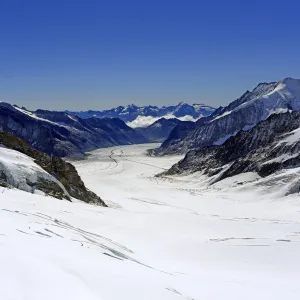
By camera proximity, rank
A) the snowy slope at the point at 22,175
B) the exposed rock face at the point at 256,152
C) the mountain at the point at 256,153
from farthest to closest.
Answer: the exposed rock face at the point at 256,152 < the mountain at the point at 256,153 < the snowy slope at the point at 22,175

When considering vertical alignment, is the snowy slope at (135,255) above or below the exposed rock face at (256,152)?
below

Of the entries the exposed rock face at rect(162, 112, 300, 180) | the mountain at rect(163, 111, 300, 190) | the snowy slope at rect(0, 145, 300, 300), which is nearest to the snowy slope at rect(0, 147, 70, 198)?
the snowy slope at rect(0, 145, 300, 300)

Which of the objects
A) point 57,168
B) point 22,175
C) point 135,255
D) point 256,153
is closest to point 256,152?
point 256,153

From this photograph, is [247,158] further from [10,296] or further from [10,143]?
[10,296]

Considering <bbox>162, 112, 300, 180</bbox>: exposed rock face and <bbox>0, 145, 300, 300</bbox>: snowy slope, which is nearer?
<bbox>0, 145, 300, 300</bbox>: snowy slope

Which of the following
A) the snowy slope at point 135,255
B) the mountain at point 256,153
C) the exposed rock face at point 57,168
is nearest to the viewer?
the snowy slope at point 135,255

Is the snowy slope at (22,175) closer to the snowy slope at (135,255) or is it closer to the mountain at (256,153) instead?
the snowy slope at (135,255)

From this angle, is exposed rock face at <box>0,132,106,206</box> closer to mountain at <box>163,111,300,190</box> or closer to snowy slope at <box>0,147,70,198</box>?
snowy slope at <box>0,147,70,198</box>

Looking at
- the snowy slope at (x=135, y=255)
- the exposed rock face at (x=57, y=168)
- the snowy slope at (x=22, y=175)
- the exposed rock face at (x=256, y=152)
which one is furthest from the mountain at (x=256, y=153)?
→ the snowy slope at (x=22, y=175)
